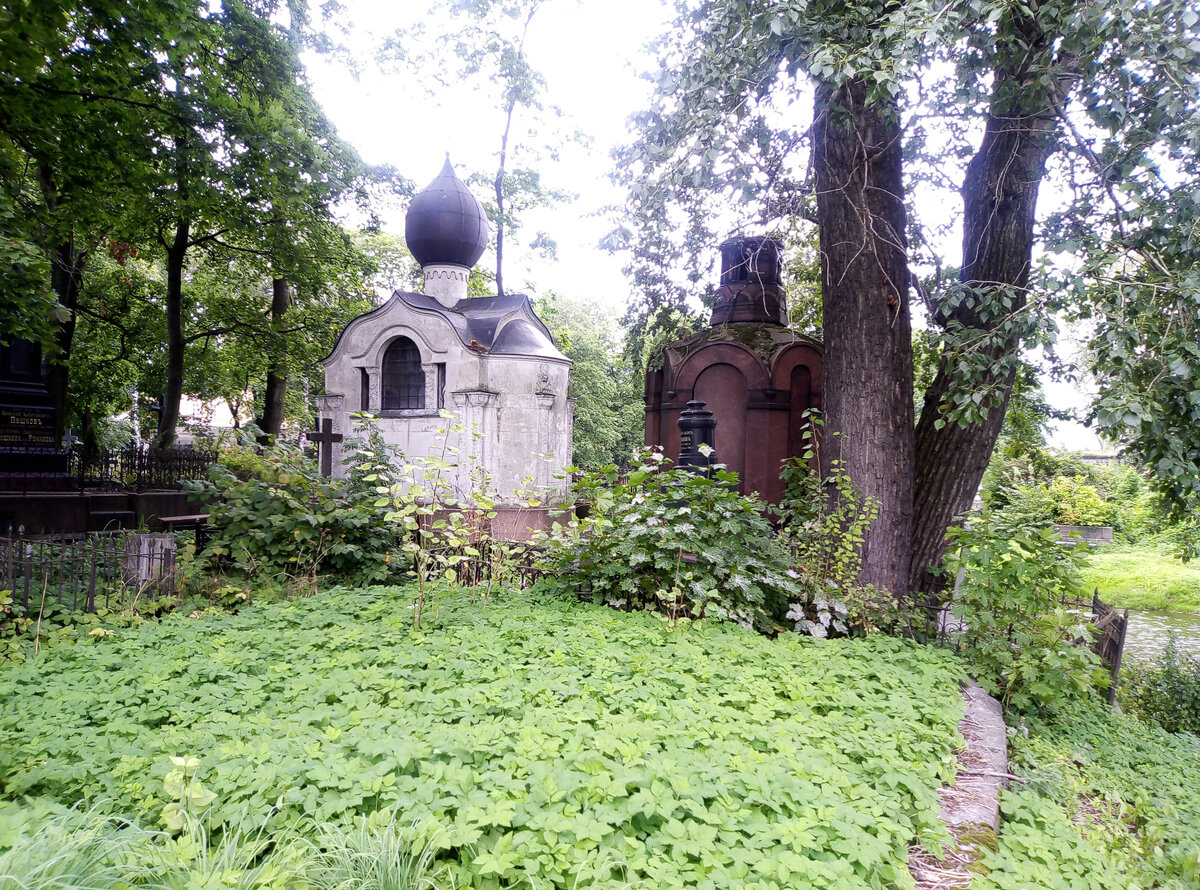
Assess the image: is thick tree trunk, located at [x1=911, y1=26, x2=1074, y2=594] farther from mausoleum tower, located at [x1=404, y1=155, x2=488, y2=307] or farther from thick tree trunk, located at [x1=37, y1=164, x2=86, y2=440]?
thick tree trunk, located at [x1=37, y1=164, x2=86, y2=440]

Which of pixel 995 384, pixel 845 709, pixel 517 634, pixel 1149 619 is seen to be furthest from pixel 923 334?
pixel 1149 619

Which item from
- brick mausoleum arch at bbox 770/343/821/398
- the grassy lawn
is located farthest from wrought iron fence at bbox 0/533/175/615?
the grassy lawn

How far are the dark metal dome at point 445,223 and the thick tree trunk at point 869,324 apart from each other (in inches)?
401

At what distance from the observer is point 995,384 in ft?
17.3

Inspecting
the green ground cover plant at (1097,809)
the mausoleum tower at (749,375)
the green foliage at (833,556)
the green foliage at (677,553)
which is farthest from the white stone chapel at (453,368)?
the green ground cover plant at (1097,809)

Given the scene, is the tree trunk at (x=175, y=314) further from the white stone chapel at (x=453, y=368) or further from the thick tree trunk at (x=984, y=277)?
the thick tree trunk at (x=984, y=277)

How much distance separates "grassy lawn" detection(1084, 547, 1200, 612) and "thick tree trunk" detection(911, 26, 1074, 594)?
8.16 metres

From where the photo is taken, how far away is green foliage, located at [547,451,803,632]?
5.06 metres

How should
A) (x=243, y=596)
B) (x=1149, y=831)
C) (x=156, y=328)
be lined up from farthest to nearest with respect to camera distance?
(x=156, y=328) < (x=243, y=596) < (x=1149, y=831)

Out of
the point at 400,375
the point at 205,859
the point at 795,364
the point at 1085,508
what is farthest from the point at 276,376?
the point at 1085,508

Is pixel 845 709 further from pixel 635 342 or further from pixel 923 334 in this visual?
pixel 635 342

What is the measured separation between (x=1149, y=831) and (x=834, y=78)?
4.43 meters

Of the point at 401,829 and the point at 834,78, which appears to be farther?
the point at 834,78

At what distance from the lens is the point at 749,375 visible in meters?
8.59
